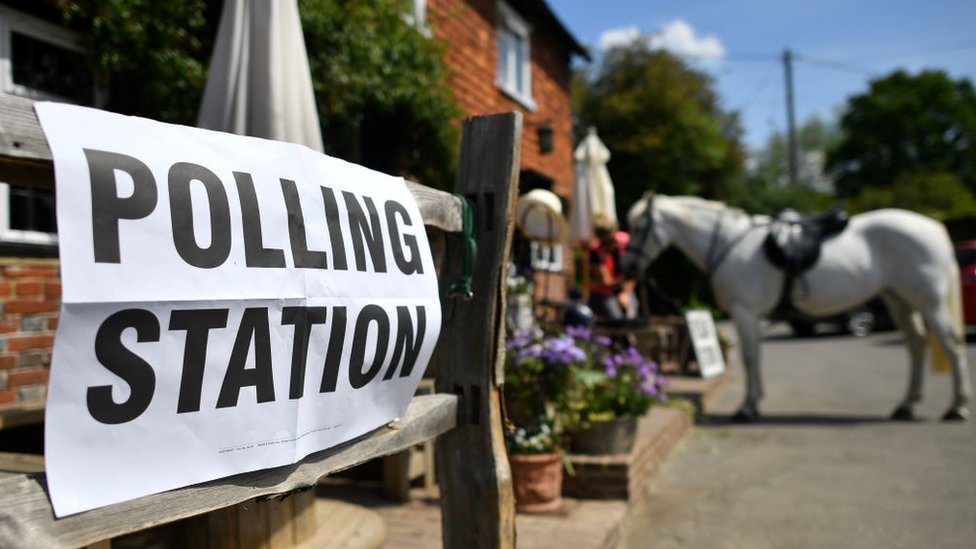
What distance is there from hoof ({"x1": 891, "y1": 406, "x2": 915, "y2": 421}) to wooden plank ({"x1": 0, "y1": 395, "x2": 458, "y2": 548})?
6.69 meters

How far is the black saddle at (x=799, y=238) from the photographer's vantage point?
6.85 m

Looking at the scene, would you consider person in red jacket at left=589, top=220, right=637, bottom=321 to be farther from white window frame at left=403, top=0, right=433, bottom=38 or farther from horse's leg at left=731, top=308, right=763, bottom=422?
white window frame at left=403, top=0, right=433, bottom=38

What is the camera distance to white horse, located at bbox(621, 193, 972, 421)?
22.5 feet

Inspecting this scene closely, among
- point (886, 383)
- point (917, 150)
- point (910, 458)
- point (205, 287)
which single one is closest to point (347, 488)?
point (205, 287)

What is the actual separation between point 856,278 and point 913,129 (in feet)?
162

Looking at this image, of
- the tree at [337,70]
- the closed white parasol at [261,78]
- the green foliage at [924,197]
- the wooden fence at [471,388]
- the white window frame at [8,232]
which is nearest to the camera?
the wooden fence at [471,388]

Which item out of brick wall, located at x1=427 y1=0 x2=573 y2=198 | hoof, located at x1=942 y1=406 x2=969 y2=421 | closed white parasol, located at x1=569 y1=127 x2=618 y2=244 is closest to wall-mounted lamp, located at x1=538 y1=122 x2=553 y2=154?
brick wall, located at x1=427 y1=0 x2=573 y2=198

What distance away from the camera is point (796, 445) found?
6.02 meters

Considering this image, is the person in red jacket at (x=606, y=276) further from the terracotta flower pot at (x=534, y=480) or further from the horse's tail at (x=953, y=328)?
the terracotta flower pot at (x=534, y=480)

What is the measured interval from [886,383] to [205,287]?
9.82 meters

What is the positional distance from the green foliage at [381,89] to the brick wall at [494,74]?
0.74 m

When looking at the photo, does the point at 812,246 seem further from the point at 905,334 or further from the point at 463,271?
the point at 463,271

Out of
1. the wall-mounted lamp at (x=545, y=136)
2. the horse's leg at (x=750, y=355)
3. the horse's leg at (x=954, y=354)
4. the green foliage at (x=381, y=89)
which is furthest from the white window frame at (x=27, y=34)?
the horse's leg at (x=954, y=354)

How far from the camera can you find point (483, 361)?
82.0 inches
